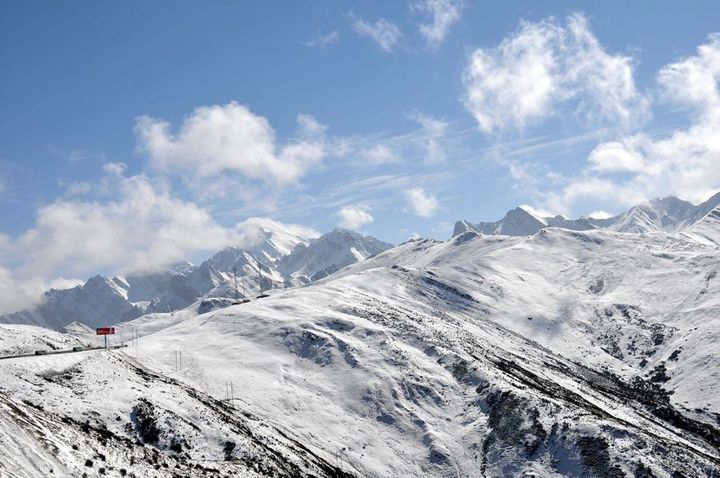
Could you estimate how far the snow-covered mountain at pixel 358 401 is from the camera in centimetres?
5453

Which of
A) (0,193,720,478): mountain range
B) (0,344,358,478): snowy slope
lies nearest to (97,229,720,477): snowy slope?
(0,193,720,478): mountain range

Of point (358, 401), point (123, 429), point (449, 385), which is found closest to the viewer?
point (123, 429)

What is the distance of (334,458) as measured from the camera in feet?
236

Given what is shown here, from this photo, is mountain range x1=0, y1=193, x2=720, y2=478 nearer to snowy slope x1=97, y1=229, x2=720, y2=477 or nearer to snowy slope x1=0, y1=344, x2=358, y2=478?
snowy slope x1=0, y1=344, x2=358, y2=478

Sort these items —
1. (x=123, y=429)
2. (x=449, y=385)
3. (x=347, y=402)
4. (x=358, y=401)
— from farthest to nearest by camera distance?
(x=449, y=385)
(x=358, y=401)
(x=347, y=402)
(x=123, y=429)

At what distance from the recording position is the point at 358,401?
3568 inches

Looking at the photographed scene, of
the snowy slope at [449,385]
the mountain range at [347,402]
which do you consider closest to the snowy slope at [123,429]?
the mountain range at [347,402]

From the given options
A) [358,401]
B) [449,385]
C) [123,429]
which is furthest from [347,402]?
[123,429]

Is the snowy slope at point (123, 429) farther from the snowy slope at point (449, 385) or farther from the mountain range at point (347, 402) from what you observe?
the snowy slope at point (449, 385)

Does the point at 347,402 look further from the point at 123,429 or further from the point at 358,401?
the point at 123,429

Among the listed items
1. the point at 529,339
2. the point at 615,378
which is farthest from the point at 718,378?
the point at 529,339

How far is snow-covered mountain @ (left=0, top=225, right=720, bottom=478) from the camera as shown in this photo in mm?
54531

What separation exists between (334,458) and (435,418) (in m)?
21.8

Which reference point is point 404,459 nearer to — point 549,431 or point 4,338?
point 549,431
